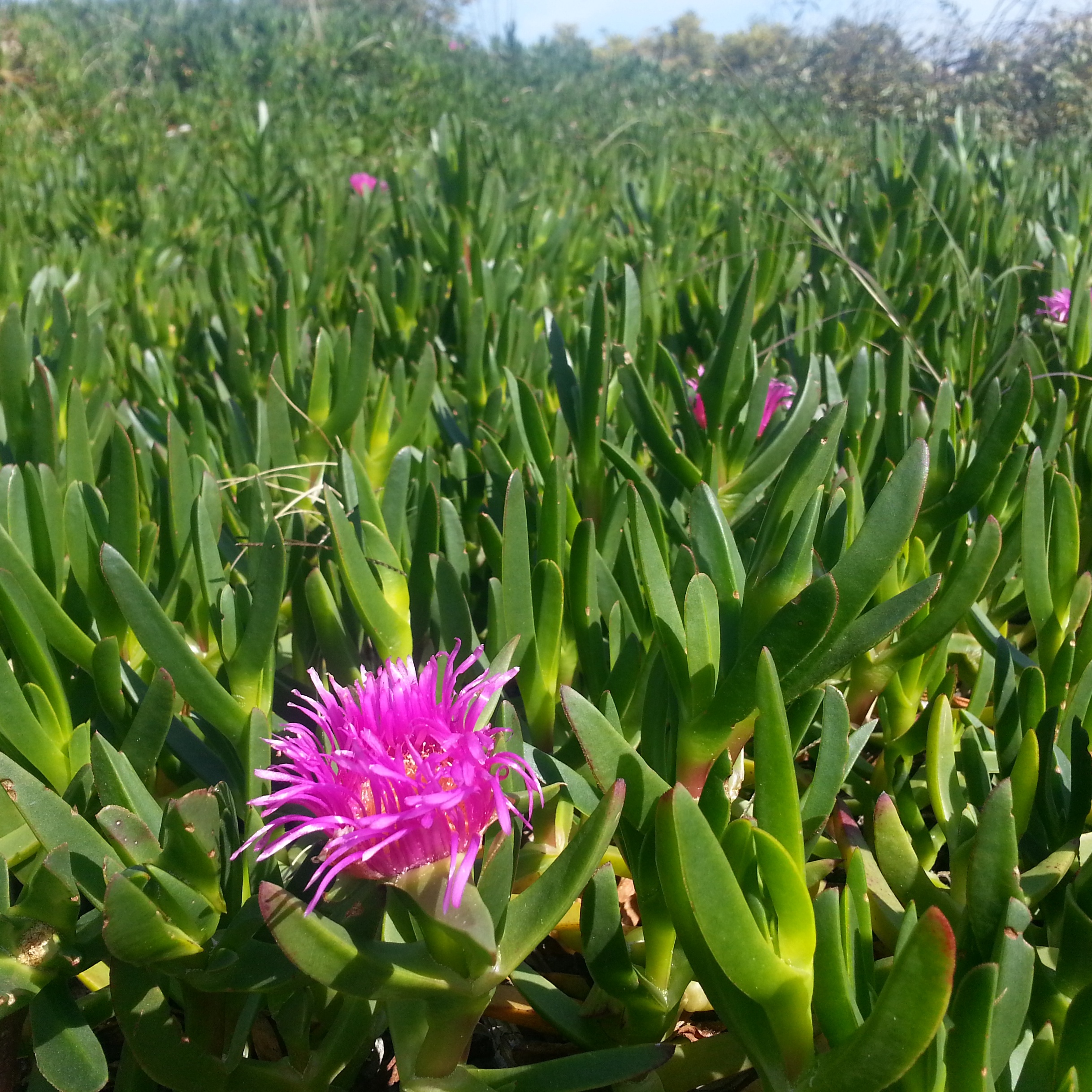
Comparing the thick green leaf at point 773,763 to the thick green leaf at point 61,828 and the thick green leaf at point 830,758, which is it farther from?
the thick green leaf at point 61,828

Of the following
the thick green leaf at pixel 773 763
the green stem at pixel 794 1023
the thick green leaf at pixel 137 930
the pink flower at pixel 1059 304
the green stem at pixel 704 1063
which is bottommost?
the green stem at pixel 704 1063

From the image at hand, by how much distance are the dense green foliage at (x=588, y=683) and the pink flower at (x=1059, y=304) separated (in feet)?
0.14

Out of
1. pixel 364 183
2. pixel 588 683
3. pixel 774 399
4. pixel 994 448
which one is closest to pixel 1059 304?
pixel 774 399

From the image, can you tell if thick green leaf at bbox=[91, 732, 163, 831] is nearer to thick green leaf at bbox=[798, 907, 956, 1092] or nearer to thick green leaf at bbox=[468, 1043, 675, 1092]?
thick green leaf at bbox=[468, 1043, 675, 1092]

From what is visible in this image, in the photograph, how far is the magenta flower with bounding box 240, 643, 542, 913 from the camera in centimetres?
43

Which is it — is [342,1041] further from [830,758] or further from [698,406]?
[698,406]

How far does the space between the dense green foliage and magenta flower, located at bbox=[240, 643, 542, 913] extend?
2cm

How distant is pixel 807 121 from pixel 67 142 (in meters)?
4.88

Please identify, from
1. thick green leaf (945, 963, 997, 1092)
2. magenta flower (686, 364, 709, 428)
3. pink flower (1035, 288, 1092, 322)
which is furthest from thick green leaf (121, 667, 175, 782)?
pink flower (1035, 288, 1092, 322)

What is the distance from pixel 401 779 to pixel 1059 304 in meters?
1.36

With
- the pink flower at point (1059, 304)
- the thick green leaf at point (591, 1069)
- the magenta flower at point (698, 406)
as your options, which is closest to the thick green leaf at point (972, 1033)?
the thick green leaf at point (591, 1069)

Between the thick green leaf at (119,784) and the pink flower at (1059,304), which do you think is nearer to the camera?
the thick green leaf at (119,784)

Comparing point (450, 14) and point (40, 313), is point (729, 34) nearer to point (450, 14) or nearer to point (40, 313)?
point (450, 14)

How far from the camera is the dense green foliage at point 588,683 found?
0.48 m
